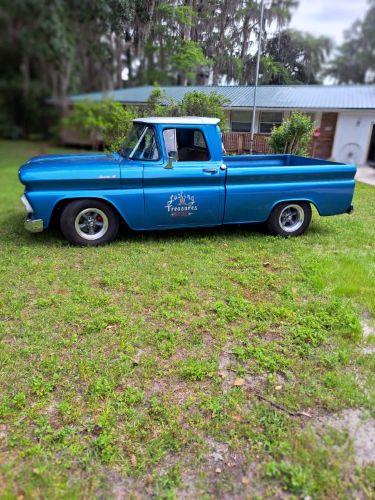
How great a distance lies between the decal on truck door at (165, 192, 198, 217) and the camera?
18.0ft

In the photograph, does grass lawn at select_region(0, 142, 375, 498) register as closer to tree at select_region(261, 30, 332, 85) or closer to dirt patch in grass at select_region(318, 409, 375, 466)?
dirt patch in grass at select_region(318, 409, 375, 466)

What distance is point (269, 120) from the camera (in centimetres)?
848

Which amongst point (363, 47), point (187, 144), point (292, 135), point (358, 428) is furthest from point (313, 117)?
point (363, 47)

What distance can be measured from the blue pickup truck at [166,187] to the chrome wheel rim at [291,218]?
10 cm

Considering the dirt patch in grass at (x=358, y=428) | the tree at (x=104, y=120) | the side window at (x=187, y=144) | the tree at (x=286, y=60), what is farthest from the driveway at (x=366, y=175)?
the dirt patch in grass at (x=358, y=428)

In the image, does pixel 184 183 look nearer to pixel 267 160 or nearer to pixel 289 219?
pixel 289 219

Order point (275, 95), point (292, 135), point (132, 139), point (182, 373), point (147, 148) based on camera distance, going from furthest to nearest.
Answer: point (292, 135) < point (275, 95) < point (132, 139) < point (147, 148) < point (182, 373)

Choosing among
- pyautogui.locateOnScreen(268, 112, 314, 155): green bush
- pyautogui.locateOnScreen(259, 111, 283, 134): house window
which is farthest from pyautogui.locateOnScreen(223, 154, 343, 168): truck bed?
pyautogui.locateOnScreen(259, 111, 283, 134): house window

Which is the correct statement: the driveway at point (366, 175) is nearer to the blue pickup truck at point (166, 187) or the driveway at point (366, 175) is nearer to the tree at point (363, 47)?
the blue pickup truck at point (166, 187)

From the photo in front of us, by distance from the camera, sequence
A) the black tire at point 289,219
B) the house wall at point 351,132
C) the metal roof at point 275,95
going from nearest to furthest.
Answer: the black tire at point 289,219 < the metal roof at point 275,95 < the house wall at point 351,132

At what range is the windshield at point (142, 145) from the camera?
558cm

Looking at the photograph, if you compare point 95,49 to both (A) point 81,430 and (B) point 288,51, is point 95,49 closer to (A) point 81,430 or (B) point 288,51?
(B) point 288,51

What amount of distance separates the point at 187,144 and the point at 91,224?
1786 millimetres

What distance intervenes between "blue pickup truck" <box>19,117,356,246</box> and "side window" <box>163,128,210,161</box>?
0.5 inches
